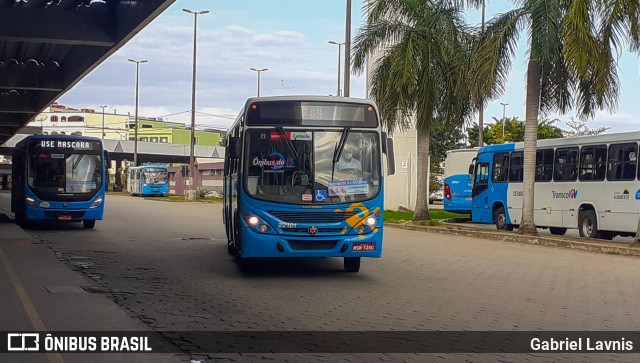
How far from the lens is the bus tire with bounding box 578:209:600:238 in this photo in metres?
23.0

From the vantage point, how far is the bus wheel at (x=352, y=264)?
46.8 ft

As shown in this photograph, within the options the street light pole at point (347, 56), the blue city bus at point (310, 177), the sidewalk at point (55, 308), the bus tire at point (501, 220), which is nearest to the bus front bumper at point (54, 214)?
the sidewalk at point (55, 308)

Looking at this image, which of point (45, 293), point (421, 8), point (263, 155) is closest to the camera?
point (45, 293)

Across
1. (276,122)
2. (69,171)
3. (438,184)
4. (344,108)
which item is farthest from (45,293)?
(438,184)

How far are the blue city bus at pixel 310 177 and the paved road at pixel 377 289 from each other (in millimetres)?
713

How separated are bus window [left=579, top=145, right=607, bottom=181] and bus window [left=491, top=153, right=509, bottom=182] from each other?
4.51 meters

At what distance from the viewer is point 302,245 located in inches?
509

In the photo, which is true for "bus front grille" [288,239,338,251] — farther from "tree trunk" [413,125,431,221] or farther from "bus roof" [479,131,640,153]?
"tree trunk" [413,125,431,221]

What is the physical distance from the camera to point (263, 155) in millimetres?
13172

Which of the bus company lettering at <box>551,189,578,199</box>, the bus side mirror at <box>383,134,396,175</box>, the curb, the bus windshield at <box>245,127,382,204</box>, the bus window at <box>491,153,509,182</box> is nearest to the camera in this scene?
the bus windshield at <box>245,127,382,204</box>

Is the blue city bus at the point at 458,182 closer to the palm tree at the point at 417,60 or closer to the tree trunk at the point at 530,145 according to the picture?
the palm tree at the point at 417,60

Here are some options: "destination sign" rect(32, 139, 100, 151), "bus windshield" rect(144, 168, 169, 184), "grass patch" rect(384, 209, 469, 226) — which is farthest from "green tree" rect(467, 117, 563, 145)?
"destination sign" rect(32, 139, 100, 151)

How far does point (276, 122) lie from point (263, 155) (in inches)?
24.5

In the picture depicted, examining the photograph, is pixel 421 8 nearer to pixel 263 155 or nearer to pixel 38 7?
pixel 38 7
